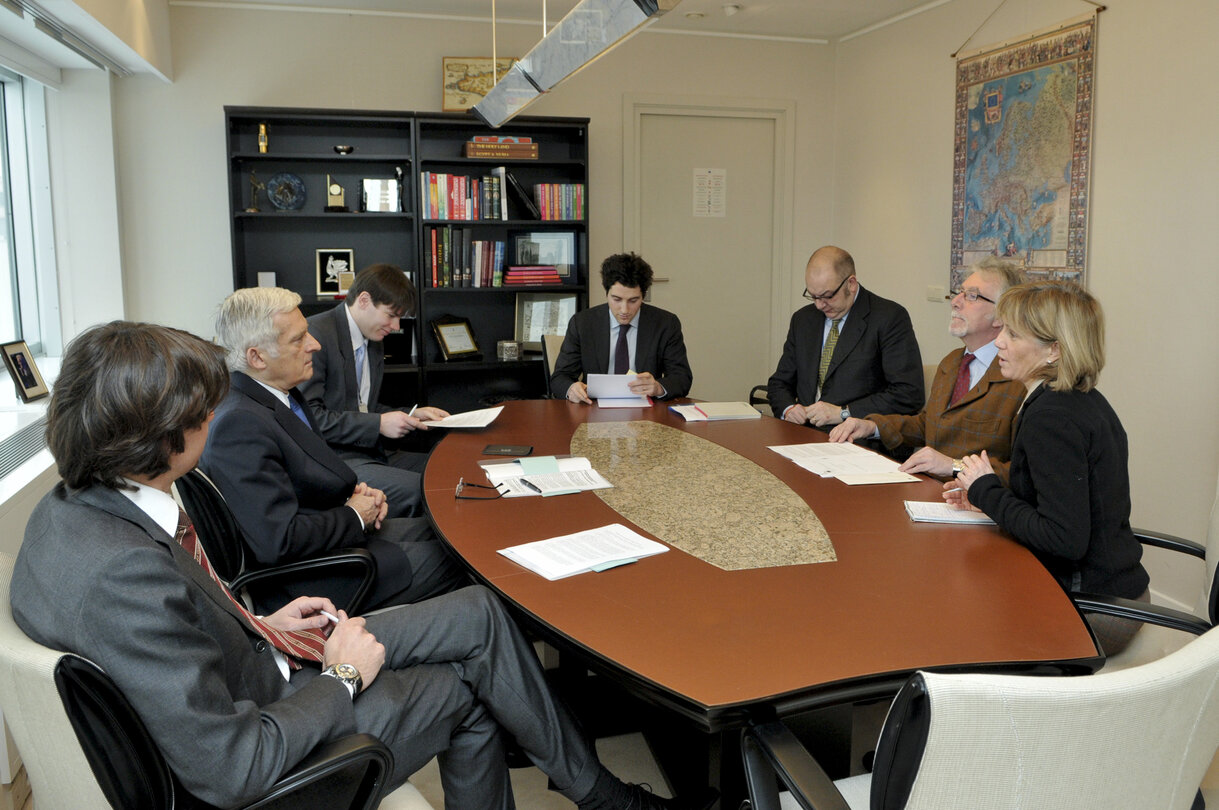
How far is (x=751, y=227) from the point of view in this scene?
6.14m

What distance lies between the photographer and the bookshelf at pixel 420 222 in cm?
511

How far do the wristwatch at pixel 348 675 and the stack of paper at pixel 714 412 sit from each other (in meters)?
2.11

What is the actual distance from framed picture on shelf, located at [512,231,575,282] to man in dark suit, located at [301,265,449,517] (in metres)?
1.87

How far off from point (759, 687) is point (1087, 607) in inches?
35.3

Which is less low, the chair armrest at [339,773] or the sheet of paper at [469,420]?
the sheet of paper at [469,420]

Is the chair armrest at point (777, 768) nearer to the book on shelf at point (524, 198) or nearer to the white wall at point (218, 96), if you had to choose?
the book on shelf at point (524, 198)

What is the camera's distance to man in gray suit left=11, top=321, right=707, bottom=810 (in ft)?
3.94

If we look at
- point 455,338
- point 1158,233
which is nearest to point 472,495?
point 1158,233

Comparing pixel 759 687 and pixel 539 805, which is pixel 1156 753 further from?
pixel 539 805

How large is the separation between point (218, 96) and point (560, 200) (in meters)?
2.00

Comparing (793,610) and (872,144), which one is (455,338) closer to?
(872,144)

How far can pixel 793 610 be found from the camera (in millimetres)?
1613

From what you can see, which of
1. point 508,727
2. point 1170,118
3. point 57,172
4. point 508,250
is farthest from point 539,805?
point 57,172

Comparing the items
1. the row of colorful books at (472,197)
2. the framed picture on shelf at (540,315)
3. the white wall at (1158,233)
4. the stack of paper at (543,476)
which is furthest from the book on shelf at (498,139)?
the stack of paper at (543,476)
